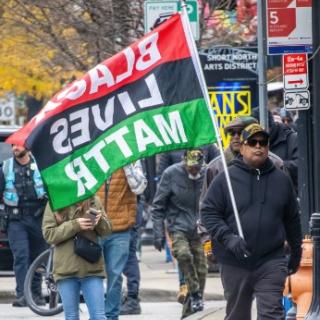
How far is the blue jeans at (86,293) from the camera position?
1010 cm

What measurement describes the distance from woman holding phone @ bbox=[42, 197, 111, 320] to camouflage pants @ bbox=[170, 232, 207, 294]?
138 inches

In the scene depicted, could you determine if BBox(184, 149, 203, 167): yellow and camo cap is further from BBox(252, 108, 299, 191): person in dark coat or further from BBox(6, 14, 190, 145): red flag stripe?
BBox(6, 14, 190, 145): red flag stripe

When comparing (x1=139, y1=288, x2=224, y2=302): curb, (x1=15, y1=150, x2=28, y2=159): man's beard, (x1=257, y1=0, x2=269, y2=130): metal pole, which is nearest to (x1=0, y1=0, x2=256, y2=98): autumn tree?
(x1=15, y1=150, x2=28, y2=159): man's beard

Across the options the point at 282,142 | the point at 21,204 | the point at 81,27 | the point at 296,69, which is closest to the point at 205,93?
the point at 296,69

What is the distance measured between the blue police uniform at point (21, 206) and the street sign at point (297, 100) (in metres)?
4.13

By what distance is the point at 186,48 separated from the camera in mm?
9383

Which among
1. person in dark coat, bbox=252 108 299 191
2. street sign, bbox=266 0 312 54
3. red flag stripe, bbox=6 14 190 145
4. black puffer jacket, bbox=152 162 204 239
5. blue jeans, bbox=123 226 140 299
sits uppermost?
street sign, bbox=266 0 312 54

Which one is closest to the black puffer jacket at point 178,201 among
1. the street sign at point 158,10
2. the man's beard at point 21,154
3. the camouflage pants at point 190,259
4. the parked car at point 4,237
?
the camouflage pants at point 190,259

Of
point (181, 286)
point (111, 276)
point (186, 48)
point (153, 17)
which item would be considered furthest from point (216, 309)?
point (186, 48)

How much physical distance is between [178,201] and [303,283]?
2951 millimetres

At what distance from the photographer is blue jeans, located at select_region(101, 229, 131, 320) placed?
12.2 metres

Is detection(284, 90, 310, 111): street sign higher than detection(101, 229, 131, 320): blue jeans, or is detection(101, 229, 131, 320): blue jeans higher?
detection(284, 90, 310, 111): street sign

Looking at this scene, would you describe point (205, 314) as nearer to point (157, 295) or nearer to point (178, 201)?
point (178, 201)

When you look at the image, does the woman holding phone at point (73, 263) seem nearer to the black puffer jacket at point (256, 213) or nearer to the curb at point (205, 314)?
the black puffer jacket at point (256, 213)
